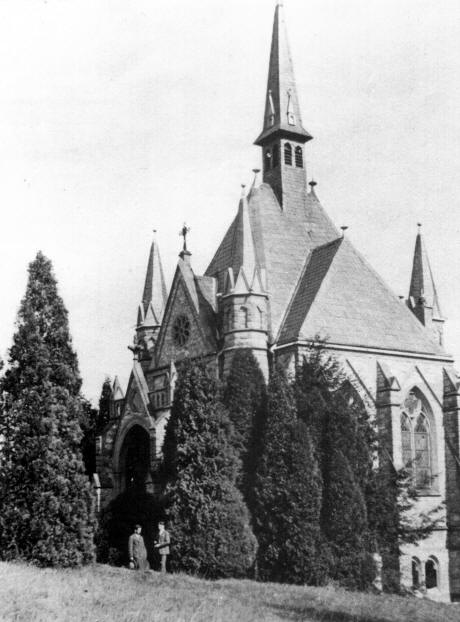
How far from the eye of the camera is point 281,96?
42750 mm

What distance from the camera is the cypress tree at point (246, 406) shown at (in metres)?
27.7

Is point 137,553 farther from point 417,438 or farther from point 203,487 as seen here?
point 417,438

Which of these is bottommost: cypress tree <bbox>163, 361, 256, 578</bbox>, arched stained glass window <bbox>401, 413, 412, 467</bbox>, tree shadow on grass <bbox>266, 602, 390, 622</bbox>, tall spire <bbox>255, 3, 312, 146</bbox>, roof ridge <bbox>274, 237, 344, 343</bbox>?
tree shadow on grass <bbox>266, 602, 390, 622</bbox>

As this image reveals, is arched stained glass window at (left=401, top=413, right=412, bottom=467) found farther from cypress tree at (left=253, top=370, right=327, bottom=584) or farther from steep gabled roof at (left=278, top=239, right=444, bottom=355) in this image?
cypress tree at (left=253, top=370, right=327, bottom=584)

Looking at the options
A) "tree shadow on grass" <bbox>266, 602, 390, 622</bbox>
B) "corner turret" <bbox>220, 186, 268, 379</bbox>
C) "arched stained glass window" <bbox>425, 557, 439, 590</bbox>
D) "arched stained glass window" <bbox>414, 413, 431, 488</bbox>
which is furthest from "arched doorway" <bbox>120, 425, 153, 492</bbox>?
"tree shadow on grass" <bbox>266, 602, 390, 622</bbox>

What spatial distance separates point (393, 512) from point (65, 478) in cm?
1018

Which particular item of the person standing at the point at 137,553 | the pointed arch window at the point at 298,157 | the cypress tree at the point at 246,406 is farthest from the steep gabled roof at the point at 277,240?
the person standing at the point at 137,553

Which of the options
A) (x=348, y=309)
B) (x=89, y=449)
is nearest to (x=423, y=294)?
(x=348, y=309)

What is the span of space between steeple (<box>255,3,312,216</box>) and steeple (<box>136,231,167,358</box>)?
6.64 metres

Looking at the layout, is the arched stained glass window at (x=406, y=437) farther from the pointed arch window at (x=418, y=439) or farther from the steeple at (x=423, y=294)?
the steeple at (x=423, y=294)

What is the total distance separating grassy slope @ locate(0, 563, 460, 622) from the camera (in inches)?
561

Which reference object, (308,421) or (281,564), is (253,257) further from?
(281,564)

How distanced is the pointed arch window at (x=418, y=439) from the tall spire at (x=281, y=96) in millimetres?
13977

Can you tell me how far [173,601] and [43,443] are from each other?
8851mm
